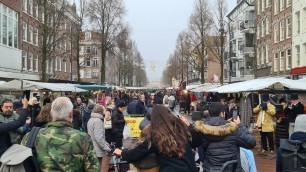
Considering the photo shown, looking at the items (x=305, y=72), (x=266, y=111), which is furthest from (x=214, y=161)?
(x=305, y=72)

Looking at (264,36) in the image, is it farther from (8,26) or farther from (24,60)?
(8,26)

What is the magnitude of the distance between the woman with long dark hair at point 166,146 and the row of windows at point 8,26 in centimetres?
3109

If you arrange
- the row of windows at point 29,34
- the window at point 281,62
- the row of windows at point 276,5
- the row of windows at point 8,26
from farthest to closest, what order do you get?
Answer: 1. the row of windows at point 29,34
2. the window at point 281,62
3. the row of windows at point 276,5
4. the row of windows at point 8,26

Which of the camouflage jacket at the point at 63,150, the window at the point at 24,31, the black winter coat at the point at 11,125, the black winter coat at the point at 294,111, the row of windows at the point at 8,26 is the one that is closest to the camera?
the camouflage jacket at the point at 63,150

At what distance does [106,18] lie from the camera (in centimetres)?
4581

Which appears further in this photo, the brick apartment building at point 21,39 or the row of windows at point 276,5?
the row of windows at point 276,5

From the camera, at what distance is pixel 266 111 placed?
1234 centimetres

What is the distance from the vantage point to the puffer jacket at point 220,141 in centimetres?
486

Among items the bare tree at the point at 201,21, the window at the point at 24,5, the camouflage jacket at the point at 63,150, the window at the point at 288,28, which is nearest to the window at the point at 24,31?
the window at the point at 24,5

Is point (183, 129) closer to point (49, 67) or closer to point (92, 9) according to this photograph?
point (92, 9)

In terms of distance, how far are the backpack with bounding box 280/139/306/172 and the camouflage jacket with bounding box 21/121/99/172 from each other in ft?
7.06

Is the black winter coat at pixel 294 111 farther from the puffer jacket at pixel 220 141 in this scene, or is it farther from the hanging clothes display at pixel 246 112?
the puffer jacket at pixel 220 141

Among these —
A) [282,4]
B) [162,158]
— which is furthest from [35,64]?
[162,158]

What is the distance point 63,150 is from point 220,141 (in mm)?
2054
